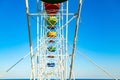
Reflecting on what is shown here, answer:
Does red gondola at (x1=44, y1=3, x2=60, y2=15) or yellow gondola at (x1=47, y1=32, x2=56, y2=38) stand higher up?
red gondola at (x1=44, y1=3, x2=60, y2=15)

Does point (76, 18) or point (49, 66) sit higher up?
point (76, 18)

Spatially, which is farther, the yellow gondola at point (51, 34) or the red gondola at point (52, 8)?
the yellow gondola at point (51, 34)

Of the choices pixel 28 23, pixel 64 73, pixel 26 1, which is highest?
pixel 26 1

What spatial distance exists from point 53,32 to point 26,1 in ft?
31.2

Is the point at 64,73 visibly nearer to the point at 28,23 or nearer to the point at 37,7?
the point at 37,7

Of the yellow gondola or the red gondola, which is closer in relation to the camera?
the red gondola

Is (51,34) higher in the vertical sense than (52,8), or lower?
lower

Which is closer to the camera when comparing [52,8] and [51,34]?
[52,8]

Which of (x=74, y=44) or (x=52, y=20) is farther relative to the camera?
(x=52, y=20)

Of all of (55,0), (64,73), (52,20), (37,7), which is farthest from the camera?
(52,20)

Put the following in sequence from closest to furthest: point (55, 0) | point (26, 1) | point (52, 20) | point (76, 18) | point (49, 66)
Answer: point (55, 0) < point (26, 1) < point (76, 18) < point (52, 20) < point (49, 66)

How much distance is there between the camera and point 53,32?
18094mm

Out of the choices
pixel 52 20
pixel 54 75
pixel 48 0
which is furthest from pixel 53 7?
pixel 48 0

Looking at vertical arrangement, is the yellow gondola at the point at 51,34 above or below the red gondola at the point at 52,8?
below
